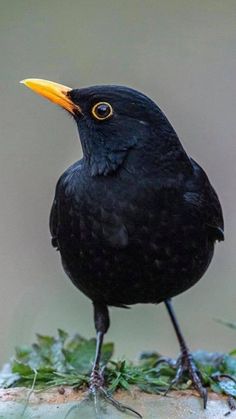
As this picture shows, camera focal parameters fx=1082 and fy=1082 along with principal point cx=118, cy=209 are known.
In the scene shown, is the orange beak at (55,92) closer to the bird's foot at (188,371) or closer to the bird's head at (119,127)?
the bird's head at (119,127)

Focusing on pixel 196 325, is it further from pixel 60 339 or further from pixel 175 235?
pixel 175 235

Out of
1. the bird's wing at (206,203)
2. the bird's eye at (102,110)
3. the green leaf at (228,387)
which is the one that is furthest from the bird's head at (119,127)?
the green leaf at (228,387)

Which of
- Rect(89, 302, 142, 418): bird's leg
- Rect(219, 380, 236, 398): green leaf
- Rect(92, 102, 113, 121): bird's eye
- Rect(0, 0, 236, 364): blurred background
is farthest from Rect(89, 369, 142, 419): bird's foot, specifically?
Rect(0, 0, 236, 364): blurred background

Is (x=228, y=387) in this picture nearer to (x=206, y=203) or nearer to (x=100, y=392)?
(x=100, y=392)

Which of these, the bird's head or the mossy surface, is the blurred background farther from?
the bird's head

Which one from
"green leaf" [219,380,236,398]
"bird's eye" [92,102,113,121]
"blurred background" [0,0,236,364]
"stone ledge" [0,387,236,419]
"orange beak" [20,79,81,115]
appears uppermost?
"blurred background" [0,0,236,364]
